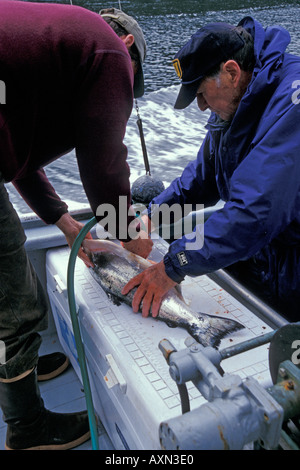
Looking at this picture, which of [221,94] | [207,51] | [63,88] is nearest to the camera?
[63,88]

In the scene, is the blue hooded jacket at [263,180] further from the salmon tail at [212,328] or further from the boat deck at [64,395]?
the boat deck at [64,395]

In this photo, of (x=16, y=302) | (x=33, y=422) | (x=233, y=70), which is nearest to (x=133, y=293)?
(x=16, y=302)

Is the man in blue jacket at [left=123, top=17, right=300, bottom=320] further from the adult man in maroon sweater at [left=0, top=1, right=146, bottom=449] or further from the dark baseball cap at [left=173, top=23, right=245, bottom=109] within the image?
the adult man in maroon sweater at [left=0, top=1, right=146, bottom=449]

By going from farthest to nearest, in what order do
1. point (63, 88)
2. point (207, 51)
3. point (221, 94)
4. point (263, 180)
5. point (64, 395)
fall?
1. point (64, 395)
2. point (221, 94)
3. point (207, 51)
4. point (263, 180)
5. point (63, 88)

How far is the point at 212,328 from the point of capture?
1.53 meters

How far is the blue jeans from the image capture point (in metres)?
1.45

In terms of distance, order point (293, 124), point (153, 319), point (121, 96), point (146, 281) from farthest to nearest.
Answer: point (146, 281) → point (153, 319) → point (293, 124) → point (121, 96)

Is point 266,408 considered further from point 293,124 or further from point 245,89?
point 245,89

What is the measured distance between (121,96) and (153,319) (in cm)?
89

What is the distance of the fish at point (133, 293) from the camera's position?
1520mm

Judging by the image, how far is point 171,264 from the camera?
1.66m

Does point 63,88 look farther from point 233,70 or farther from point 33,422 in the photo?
point 33,422

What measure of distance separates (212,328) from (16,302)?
30.6 inches

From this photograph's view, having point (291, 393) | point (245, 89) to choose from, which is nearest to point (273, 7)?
point (245, 89)
